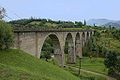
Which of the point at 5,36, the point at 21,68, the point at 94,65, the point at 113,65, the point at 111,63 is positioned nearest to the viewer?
the point at 21,68

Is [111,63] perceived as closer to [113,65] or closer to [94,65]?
[113,65]

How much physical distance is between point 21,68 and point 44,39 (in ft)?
73.4

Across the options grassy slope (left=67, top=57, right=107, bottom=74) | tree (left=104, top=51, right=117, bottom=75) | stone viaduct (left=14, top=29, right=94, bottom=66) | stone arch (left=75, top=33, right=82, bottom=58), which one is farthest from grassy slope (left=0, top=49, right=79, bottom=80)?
stone arch (left=75, top=33, right=82, bottom=58)

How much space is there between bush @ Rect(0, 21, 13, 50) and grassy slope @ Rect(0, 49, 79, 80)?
3.68 ft

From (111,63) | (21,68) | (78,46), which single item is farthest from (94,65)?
(21,68)

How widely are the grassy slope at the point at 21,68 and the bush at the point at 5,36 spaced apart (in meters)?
1.12

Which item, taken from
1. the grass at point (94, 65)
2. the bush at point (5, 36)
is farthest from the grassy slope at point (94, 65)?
the bush at point (5, 36)

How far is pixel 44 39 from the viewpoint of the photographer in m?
58.8

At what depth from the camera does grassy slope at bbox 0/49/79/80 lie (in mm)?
31858

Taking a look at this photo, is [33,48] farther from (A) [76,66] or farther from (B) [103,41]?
(B) [103,41]

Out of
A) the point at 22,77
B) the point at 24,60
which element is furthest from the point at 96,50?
the point at 22,77

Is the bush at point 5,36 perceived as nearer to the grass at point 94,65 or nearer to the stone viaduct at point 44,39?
the stone viaduct at point 44,39

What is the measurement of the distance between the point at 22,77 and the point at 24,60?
36.7ft

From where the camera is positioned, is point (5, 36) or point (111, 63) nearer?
point (5, 36)
